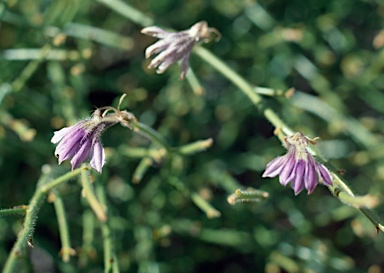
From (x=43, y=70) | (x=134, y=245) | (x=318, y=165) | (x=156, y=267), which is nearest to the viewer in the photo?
(x=318, y=165)

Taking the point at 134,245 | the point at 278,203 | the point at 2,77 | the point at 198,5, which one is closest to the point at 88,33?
the point at 2,77

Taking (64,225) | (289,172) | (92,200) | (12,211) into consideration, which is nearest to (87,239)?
(64,225)

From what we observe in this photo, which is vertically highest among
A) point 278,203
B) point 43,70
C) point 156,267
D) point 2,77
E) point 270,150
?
point 43,70

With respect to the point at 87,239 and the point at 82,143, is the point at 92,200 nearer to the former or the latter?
the point at 82,143

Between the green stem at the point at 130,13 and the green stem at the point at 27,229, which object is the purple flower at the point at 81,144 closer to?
the green stem at the point at 27,229

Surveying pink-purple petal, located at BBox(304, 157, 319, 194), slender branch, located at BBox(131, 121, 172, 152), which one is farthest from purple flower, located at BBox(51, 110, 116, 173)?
pink-purple petal, located at BBox(304, 157, 319, 194)

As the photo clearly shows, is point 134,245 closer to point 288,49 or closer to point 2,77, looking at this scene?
point 2,77

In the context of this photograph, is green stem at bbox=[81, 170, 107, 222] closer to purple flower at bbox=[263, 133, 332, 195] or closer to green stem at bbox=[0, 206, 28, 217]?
green stem at bbox=[0, 206, 28, 217]
